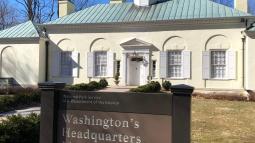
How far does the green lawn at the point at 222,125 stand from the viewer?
1046cm

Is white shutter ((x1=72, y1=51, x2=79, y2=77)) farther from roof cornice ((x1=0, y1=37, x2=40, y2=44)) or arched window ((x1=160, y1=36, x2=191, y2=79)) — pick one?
arched window ((x1=160, y1=36, x2=191, y2=79))

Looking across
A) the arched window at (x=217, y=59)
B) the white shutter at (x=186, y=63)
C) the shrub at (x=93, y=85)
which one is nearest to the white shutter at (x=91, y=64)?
the shrub at (x=93, y=85)

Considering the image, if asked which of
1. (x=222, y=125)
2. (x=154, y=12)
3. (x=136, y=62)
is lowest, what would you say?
(x=222, y=125)

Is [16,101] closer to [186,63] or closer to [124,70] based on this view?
[124,70]

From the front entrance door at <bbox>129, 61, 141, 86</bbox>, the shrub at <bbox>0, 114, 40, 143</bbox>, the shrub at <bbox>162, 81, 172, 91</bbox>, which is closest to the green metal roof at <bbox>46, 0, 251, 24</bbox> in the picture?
the front entrance door at <bbox>129, 61, 141, 86</bbox>

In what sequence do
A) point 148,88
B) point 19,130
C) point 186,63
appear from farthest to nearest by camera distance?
1. point 186,63
2. point 148,88
3. point 19,130

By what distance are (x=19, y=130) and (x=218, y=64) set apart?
18900 millimetres

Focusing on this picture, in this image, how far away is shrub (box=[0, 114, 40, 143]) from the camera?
8117 millimetres

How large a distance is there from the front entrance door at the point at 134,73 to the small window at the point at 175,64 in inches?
88.3

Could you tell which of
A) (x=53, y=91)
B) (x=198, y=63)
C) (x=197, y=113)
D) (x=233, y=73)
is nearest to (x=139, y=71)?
(x=198, y=63)

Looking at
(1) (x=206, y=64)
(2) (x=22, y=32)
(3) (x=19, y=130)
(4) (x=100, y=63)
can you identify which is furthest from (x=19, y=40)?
(3) (x=19, y=130)

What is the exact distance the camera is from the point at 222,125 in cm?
1251

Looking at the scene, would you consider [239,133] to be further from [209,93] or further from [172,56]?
[172,56]

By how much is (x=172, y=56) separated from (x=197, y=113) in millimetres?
11709
